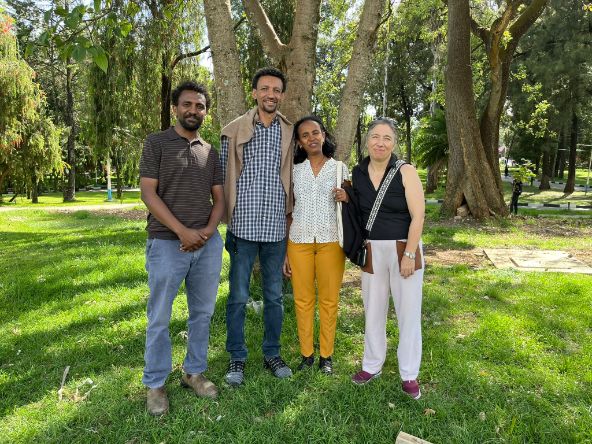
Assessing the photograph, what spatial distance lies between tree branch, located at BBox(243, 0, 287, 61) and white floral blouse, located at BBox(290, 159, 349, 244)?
225cm

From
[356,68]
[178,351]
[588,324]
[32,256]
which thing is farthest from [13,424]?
[32,256]

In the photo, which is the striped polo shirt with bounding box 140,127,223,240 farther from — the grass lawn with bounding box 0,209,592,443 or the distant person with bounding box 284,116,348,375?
the grass lawn with bounding box 0,209,592,443

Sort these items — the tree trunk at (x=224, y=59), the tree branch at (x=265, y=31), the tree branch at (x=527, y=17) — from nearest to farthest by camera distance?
the tree trunk at (x=224, y=59), the tree branch at (x=265, y=31), the tree branch at (x=527, y=17)

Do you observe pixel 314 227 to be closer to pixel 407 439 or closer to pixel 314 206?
pixel 314 206

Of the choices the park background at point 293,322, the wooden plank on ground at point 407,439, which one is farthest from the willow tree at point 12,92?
the wooden plank on ground at point 407,439

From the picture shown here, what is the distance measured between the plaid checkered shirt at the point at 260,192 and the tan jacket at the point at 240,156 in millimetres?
32

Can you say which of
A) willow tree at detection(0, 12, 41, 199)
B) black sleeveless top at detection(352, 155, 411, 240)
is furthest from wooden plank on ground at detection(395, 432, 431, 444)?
willow tree at detection(0, 12, 41, 199)

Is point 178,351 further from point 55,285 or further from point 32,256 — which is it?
point 32,256

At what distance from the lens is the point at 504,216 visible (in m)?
12.1

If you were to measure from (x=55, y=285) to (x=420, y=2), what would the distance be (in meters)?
10.3

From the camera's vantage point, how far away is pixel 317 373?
3.54m

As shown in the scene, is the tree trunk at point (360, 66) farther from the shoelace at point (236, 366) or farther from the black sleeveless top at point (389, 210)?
the shoelace at point (236, 366)

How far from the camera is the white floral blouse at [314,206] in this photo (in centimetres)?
336

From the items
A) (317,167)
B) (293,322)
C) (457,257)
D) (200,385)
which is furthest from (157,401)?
(457,257)
